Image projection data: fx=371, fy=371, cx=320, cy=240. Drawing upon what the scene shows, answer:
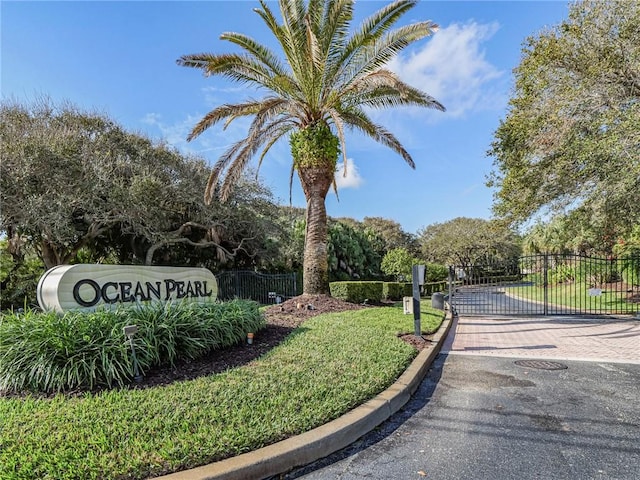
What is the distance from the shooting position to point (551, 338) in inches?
341

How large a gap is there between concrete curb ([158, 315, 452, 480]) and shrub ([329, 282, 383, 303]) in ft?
28.2

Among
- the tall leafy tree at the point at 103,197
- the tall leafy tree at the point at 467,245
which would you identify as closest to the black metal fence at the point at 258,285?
the tall leafy tree at the point at 103,197

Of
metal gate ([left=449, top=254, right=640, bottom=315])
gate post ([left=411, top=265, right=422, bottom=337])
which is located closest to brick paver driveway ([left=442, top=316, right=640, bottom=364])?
gate post ([left=411, top=265, right=422, bottom=337])

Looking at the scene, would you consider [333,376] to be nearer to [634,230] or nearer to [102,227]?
[102,227]

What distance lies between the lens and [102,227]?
14.0 meters

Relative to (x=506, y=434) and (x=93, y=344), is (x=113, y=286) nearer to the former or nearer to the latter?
(x=93, y=344)

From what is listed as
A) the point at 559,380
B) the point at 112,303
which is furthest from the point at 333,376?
the point at 112,303

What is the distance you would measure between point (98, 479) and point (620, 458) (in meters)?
4.10

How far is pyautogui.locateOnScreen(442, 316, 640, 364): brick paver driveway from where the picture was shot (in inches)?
277

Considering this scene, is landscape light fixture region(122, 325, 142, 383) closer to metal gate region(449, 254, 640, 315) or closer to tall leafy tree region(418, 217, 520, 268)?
metal gate region(449, 254, 640, 315)

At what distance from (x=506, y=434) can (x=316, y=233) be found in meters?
7.63

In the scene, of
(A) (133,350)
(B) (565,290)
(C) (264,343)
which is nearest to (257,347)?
(C) (264,343)

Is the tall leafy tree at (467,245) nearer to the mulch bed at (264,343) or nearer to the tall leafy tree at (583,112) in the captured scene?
the tall leafy tree at (583,112)

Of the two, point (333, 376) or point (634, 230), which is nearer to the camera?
point (333, 376)
